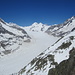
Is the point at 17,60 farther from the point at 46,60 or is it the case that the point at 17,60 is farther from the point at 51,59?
the point at 51,59

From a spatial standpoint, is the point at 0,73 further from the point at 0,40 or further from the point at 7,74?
the point at 0,40

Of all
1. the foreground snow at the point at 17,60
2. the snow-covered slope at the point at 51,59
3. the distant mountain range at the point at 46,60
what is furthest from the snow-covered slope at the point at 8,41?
the snow-covered slope at the point at 51,59

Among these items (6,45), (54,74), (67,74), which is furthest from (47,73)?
(6,45)

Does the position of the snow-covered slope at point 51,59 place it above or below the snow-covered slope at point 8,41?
below

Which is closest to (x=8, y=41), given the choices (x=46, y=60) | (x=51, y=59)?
(x=46, y=60)

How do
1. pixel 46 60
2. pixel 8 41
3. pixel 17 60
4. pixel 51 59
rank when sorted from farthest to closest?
pixel 8 41 < pixel 17 60 < pixel 46 60 < pixel 51 59

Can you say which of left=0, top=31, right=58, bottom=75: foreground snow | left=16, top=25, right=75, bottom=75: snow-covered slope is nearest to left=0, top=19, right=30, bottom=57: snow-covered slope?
left=0, top=31, right=58, bottom=75: foreground snow

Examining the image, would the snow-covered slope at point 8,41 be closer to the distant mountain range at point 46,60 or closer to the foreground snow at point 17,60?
the distant mountain range at point 46,60

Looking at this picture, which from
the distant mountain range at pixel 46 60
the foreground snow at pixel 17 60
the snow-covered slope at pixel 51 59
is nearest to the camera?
the distant mountain range at pixel 46 60

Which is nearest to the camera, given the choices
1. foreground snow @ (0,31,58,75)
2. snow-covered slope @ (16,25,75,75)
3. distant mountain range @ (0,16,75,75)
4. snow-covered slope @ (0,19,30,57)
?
distant mountain range @ (0,16,75,75)

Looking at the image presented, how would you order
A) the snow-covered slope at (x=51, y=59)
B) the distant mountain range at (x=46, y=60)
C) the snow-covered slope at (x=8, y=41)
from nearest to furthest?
1. the distant mountain range at (x=46, y=60)
2. the snow-covered slope at (x=51, y=59)
3. the snow-covered slope at (x=8, y=41)

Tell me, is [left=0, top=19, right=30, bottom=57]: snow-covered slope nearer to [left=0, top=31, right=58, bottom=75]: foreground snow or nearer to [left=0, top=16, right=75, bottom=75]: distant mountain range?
[left=0, top=16, right=75, bottom=75]: distant mountain range

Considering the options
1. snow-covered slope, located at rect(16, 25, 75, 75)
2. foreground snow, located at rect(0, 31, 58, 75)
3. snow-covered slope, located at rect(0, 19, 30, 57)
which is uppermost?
snow-covered slope, located at rect(0, 19, 30, 57)

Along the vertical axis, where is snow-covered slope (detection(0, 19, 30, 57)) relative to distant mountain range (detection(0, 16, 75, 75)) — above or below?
above
